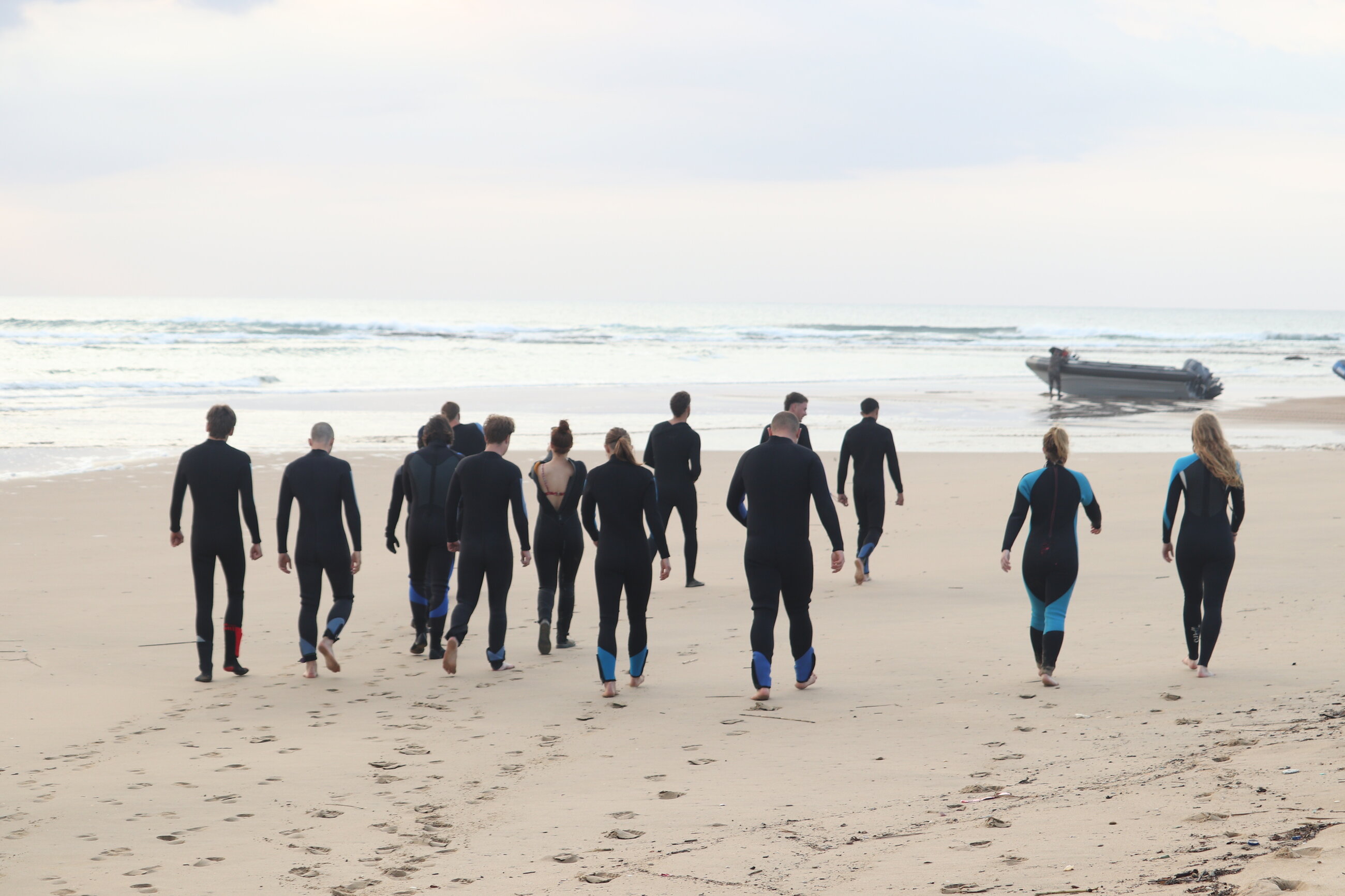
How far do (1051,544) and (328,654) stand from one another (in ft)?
14.4

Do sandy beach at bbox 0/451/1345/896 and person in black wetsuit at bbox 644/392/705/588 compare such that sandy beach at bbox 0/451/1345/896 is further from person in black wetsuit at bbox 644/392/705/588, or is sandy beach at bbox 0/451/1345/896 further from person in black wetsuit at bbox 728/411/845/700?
person in black wetsuit at bbox 644/392/705/588

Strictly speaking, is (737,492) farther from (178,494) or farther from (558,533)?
(178,494)

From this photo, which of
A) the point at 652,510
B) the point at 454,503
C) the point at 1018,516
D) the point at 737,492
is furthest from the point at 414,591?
the point at 1018,516

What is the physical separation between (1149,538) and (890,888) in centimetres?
869

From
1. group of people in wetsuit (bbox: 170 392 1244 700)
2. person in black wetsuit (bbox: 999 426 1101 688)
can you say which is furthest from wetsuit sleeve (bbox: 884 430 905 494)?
person in black wetsuit (bbox: 999 426 1101 688)

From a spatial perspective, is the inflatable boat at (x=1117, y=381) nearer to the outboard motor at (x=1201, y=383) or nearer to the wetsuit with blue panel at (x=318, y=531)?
the outboard motor at (x=1201, y=383)

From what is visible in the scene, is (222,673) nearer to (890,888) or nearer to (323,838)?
(323,838)

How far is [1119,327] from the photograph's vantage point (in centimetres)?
11050

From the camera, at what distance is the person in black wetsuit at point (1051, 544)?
638 centimetres

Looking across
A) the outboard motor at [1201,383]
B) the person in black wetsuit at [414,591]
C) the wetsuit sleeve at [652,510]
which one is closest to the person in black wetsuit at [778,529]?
the wetsuit sleeve at [652,510]

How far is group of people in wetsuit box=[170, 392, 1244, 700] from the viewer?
6.39 m

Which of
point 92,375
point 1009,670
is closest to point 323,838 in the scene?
point 1009,670

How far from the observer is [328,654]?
6957 millimetres

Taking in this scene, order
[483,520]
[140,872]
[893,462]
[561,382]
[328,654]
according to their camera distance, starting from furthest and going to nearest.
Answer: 1. [561,382]
2. [893,462]
3. [483,520]
4. [328,654]
5. [140,872]
